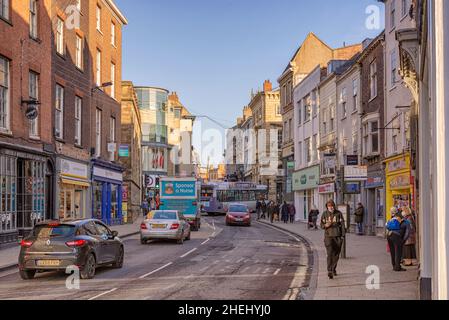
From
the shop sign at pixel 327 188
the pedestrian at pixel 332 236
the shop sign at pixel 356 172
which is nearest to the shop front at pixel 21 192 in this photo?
the shop sign at pixel 356 172

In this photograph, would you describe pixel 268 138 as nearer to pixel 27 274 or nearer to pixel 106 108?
pixel 106 108

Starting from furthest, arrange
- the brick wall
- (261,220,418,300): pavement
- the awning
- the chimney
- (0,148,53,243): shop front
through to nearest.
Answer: the chimney < the awning < the brick wall < (0,148,53,243): shop front < (261,220,418,300): pavement

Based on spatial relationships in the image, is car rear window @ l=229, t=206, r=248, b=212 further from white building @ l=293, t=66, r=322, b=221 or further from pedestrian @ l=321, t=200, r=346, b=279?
pedestrian @ l=321, t=200, r=346, b=279

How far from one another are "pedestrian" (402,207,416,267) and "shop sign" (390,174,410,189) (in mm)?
8606

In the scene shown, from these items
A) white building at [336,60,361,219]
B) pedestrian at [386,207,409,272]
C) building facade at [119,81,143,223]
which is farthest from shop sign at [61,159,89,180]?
pedestrian at [386,207,409,272]

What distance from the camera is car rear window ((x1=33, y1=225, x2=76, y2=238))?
48.6 feet

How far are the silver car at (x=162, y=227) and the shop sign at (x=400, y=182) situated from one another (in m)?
9.78

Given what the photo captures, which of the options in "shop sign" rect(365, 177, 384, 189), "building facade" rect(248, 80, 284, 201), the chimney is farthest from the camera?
the chimney

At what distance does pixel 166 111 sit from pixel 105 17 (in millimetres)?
37041

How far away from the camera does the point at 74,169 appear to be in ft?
105

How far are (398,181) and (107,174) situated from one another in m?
19.2

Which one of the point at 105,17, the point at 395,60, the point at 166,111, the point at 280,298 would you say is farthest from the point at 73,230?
the point at 166,111

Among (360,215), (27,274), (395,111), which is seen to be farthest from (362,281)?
→ (360,215)

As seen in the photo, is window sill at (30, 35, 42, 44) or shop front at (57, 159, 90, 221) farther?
shop front at (57, 159, 90, 221)
